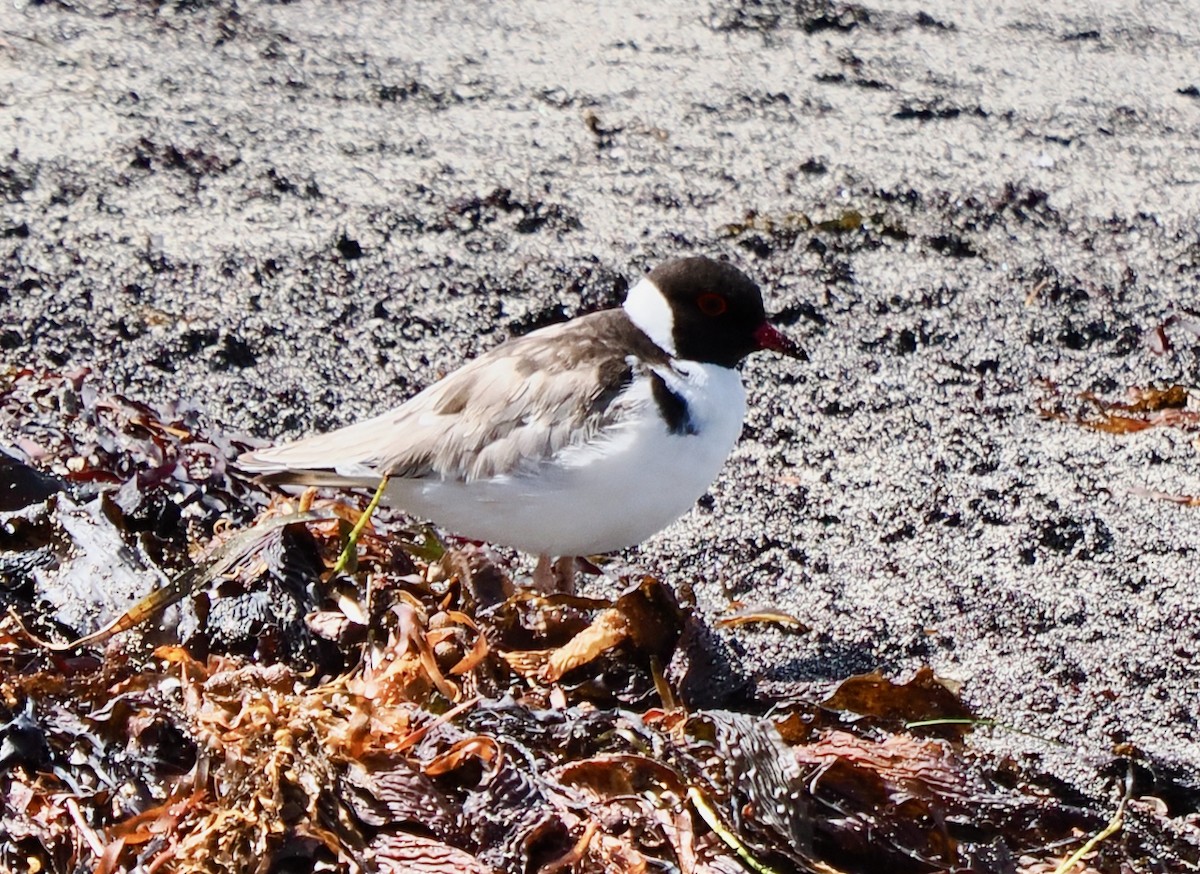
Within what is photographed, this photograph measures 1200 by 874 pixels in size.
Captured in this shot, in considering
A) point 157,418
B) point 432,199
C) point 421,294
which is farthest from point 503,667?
point 432,199

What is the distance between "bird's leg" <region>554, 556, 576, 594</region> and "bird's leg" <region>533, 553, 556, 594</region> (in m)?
0.03

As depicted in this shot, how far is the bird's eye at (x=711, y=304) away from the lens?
4531 millimetres

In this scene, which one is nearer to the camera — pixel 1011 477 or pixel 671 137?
pixel 1011 477

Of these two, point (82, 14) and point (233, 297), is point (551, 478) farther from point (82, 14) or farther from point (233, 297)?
point (82, 14)

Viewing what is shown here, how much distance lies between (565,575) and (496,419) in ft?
1.72

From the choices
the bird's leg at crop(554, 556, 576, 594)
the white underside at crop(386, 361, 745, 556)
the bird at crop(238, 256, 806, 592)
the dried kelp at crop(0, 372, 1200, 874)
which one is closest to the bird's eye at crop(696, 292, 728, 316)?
the bird at crop(238, 256, 806, 592)

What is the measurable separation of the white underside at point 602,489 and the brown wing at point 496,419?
0.05 metres

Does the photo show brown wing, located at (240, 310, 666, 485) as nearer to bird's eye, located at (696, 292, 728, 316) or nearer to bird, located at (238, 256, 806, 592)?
bird, located at (238, 256, 806, 592)

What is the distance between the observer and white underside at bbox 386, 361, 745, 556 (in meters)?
4.06

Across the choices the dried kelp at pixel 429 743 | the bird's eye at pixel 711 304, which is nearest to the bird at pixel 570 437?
the bird's eye at pixel 711 304

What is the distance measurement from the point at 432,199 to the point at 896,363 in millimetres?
2057

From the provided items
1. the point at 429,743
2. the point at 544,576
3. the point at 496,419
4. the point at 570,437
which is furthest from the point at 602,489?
the point at 429,743

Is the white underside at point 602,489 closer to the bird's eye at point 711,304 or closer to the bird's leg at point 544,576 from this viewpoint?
the bird's leg at point 544,576

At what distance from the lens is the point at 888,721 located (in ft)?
11.8
